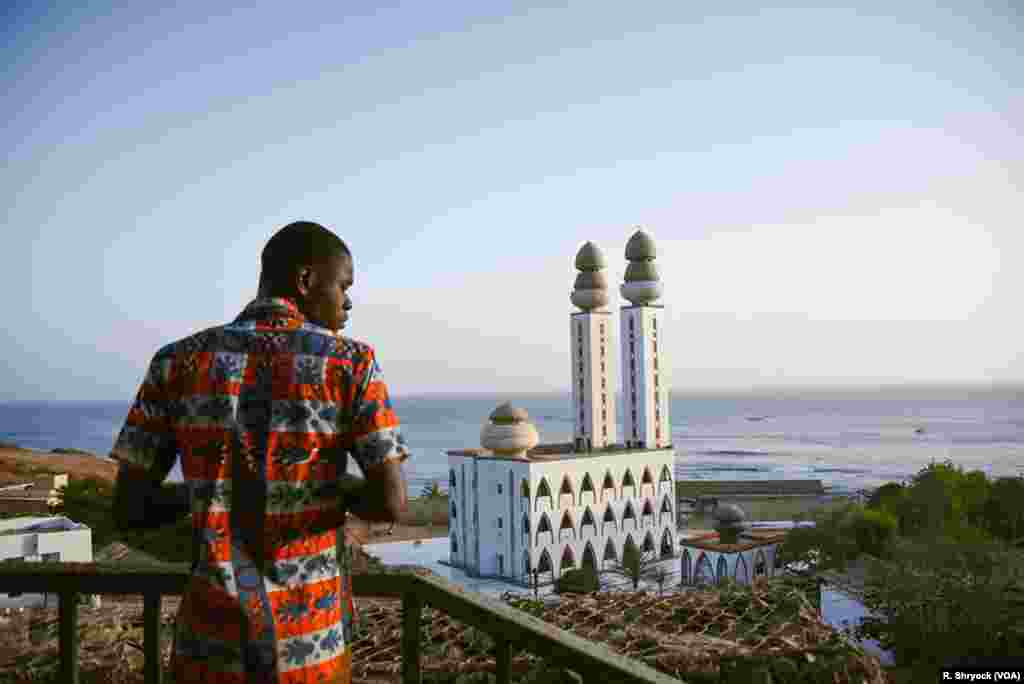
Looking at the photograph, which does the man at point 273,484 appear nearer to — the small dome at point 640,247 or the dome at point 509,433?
the dome at point 509,433

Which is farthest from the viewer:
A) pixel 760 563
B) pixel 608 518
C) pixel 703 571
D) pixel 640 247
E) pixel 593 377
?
pixel 640 247

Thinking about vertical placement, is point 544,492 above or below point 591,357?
below

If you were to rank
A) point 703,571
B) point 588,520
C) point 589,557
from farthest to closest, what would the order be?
1. point 589,557
2. point 588,520
3. point 703,571

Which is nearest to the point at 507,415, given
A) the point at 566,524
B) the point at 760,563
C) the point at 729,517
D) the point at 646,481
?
the point at 566,524

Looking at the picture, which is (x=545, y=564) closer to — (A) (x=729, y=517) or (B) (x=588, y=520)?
(B) (x=588, y=520)

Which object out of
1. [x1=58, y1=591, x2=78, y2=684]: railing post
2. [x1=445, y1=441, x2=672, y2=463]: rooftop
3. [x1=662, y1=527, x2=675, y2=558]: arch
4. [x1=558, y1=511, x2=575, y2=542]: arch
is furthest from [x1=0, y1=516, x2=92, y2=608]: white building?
[x1=662, y1=527, x2=675, y2=558]: arch

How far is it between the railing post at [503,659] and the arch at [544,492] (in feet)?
58.9

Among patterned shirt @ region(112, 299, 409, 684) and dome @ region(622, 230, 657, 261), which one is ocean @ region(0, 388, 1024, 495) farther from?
patterned shirt @ region(112, 299, 409, 684)

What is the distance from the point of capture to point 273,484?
4.71 ft

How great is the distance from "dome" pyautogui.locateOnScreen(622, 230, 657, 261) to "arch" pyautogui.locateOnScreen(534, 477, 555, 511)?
751 cm

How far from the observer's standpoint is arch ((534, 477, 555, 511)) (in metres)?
19.5

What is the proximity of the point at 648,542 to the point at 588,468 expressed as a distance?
10.4 ft

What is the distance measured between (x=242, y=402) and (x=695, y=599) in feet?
11.4

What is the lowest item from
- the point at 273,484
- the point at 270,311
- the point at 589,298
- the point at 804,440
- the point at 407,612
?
the point at 804,440
